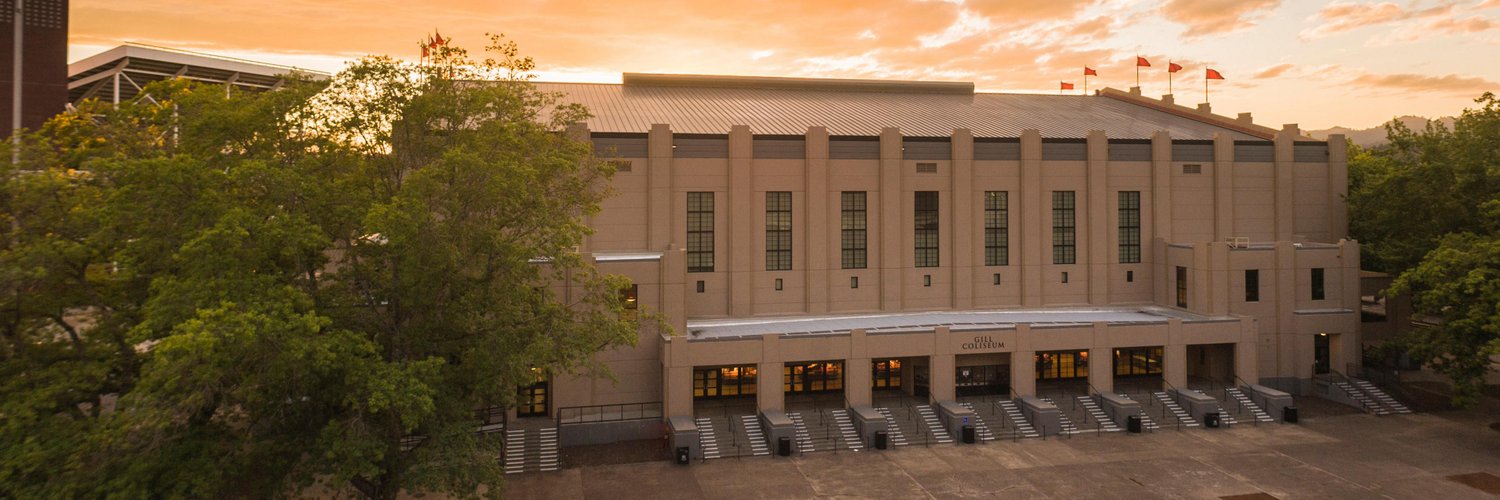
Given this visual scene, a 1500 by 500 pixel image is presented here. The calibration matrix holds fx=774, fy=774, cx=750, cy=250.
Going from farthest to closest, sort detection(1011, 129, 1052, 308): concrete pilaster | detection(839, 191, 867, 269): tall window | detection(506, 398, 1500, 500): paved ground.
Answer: detection(1011, 129, 1052, 308): concrete pilaster → detection(839, 191, 867, 269): tall window → detection(506, 398, 1500, 500): paved ground

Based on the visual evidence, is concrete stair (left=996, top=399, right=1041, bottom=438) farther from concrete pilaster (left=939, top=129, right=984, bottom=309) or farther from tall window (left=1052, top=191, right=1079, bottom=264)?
tall window (left=1052, top=191, right=1079, bottom=264)

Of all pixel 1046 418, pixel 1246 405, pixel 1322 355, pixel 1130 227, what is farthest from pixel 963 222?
pixel 1322 355

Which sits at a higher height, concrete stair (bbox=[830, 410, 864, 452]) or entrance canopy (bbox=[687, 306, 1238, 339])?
entrance canopy (bbox=[687, 306, 1238, 339])

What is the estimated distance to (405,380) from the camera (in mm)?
22156

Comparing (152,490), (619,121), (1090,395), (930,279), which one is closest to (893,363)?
(930,279)

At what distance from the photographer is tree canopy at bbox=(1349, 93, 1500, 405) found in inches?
1484

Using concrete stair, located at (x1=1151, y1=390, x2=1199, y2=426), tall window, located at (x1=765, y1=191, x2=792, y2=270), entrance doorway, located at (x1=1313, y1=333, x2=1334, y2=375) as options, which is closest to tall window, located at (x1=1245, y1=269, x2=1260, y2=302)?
entrance doorway, located at (x1=1313, y1=333, x2=1334, y2=375)

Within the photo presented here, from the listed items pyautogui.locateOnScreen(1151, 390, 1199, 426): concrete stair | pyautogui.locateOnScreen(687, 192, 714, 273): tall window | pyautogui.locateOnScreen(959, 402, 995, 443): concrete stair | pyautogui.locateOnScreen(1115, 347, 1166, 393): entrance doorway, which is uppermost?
pyautogui.locateOnScreen(687, 192, 714, 273): tall window

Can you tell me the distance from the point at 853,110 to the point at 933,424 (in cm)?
2639

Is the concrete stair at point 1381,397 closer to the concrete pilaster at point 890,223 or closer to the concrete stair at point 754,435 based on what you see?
the concrete pilaster at point 890,223

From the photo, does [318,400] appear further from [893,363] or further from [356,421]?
[893,363]

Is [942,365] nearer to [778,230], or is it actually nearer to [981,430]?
[981,430]

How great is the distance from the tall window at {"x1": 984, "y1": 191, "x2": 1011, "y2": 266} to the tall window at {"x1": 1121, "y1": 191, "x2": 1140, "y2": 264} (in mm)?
8184

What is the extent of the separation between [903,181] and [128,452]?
3911cm
